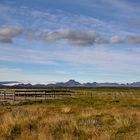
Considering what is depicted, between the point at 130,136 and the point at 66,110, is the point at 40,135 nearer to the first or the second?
the point at 130,136

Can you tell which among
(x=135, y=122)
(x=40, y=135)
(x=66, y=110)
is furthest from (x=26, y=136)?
(x=66, y=110)

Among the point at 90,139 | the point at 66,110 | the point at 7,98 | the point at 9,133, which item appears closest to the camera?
the point at 90,139

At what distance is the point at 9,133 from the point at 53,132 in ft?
5.82

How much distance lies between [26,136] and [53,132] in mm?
1977

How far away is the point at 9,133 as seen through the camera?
14.9m

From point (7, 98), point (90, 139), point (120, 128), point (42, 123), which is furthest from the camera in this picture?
point (7, 98)

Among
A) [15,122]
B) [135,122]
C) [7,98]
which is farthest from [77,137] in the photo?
[7,98]

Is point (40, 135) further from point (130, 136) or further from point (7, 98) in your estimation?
point (7, 98)

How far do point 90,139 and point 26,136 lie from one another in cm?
229

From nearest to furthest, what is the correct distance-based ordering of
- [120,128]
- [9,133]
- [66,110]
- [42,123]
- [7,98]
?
[9,133] < [120,128] < [42,123] < [66,110] < [7,98]

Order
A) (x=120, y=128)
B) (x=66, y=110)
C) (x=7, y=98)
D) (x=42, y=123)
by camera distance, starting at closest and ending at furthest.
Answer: (x=120, y=128) < (x=42, y=123) < (x=66, y=110) < (x=7, y=98)

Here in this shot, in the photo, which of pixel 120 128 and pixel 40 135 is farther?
pixel 120 128

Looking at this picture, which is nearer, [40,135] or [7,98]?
[40,135]

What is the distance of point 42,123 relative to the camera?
59.8 feet
